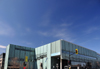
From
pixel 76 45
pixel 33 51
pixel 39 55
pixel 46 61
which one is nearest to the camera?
pixel 46 61

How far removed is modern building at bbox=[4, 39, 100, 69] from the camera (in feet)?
147

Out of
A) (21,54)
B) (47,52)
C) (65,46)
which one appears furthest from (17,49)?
(65,46)

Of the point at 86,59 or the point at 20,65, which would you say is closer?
the point at 20,65

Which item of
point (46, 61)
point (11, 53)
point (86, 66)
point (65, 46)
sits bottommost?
point (86, 66)

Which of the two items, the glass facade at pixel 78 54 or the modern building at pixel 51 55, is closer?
the modern building at pixel 51 55

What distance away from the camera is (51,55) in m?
46.6

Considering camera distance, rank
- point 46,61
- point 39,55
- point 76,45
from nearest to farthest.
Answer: point 46,61
point 76,45
point 39,55

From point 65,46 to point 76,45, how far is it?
31.0 ft

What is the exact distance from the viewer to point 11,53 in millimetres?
52594

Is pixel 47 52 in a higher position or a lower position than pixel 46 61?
higher

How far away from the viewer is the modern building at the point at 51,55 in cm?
4488

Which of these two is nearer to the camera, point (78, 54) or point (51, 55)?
point (51, 55)

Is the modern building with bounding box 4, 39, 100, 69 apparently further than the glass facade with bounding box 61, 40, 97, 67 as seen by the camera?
No

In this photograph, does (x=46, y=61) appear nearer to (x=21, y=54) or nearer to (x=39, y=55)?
(x=39, y=55)
